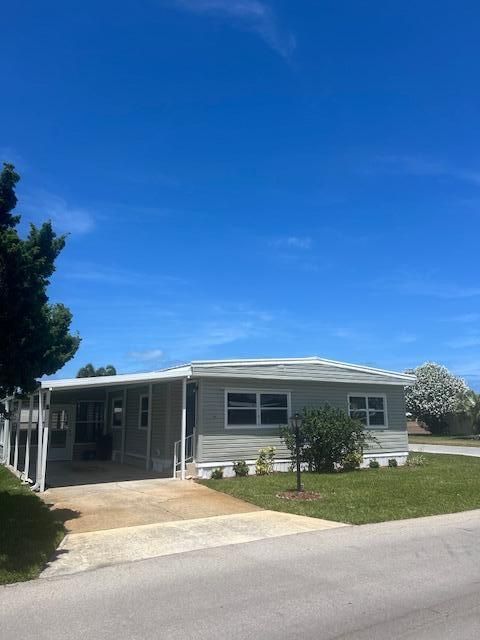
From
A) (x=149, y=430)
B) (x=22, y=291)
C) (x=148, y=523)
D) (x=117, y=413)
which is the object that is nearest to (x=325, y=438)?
(x=149, y=430)

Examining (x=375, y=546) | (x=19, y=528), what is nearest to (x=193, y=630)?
(x=375, y=546)

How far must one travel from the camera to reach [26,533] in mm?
8578

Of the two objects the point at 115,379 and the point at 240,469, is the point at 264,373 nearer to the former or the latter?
the point at 240,469

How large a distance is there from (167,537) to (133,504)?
3.06 meters

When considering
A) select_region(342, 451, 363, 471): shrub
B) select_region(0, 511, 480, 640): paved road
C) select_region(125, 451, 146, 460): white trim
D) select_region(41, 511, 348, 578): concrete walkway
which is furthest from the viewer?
select_region(125, 451, 146, 460): white trim

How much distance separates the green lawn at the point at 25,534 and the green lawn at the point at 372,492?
4.15 meters

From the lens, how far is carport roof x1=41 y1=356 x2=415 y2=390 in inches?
547

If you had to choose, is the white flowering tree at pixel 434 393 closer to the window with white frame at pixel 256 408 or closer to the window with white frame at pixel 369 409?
the window with white frame at pixel 369 409

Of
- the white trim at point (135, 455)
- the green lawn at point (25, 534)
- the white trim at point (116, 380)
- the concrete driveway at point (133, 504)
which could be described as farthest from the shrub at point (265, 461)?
the green lawn at point (25, 534)

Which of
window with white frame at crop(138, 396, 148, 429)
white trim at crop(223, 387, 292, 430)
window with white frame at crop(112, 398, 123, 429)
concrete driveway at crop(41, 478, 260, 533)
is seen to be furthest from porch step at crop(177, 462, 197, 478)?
window with white frame at crop(112, 398, 123, 429)

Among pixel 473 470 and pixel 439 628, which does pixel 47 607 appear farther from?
pixel 473 470

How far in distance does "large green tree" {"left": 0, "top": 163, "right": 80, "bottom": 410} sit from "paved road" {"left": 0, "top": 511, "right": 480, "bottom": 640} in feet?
11.4

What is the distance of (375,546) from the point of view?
25.9 feet

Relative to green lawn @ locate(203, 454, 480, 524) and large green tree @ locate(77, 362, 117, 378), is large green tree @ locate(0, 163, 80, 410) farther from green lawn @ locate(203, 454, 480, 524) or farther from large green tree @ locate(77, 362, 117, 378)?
large green tree @ locate(77, 362, 117, 378)
